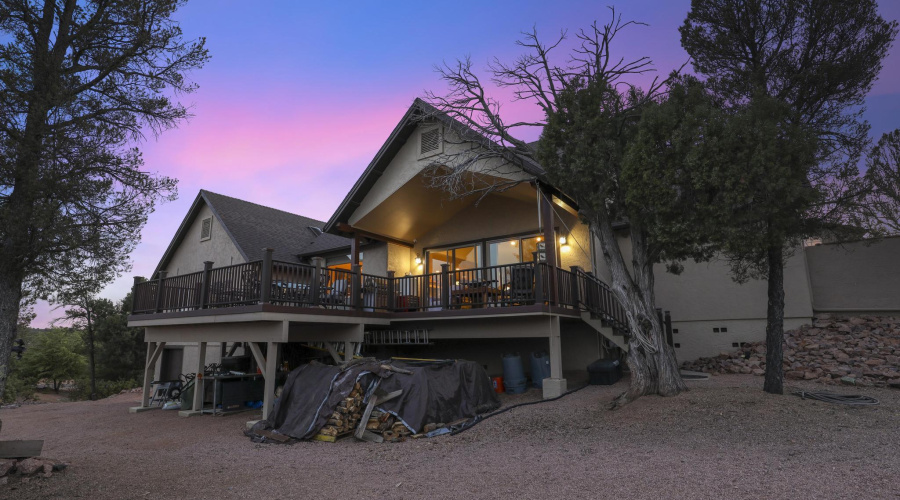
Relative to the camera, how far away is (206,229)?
19.3m

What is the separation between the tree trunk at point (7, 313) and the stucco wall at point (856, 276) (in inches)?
685

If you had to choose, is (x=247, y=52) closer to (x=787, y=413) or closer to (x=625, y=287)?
(x=625, y=287)

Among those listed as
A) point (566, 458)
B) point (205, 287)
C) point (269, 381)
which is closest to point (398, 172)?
point (205, 287)

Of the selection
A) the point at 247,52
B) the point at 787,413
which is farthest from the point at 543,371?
the point at 247,52

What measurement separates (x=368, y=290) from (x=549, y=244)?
452 cm

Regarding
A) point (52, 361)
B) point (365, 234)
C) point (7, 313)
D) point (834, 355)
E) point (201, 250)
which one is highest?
point (201, 250)

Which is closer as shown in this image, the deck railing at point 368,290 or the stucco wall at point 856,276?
the deck railing at point 368,290

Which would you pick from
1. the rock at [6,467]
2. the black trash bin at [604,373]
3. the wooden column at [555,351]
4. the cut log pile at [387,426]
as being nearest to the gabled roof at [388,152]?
the wooden column at [555,351]

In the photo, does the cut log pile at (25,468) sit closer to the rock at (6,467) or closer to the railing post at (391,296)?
the rock at (6,467)

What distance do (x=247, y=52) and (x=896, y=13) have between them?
15.7 meters

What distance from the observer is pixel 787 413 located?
6996 mm

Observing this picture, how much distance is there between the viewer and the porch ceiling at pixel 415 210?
13.5 m

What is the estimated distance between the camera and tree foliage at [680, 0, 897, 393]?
7238mm

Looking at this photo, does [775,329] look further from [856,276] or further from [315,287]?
[315,287]
